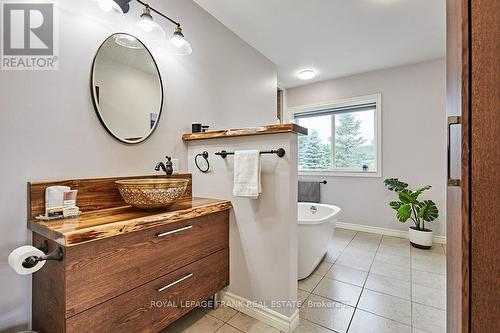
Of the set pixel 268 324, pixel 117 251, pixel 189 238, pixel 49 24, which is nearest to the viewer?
pixel 117 251

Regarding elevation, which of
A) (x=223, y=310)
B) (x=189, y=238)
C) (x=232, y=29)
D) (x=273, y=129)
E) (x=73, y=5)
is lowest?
(x=223, y=310)

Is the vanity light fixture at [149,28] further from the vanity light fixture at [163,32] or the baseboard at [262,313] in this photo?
the baseboard at [262,313]

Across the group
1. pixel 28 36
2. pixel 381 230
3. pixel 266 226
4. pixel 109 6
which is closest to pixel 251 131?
pixel 266 226

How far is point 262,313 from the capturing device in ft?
5.05

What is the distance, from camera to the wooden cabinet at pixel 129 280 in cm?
92

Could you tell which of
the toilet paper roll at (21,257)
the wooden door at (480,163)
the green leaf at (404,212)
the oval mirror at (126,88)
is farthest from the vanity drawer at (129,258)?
the green leaf at (404,212)

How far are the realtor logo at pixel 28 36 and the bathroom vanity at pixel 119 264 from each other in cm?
65

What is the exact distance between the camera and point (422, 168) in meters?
3.12

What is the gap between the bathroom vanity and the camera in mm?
925

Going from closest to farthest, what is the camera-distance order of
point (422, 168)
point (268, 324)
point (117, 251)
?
point (117, 251) → point (268, 324) → point (422, 168)

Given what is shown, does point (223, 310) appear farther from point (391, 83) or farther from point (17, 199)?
point (391, 83)

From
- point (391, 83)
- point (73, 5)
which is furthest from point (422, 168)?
point (73, 5)

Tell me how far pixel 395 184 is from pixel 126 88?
338 centimetres

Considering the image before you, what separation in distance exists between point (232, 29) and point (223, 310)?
2.74 meters
